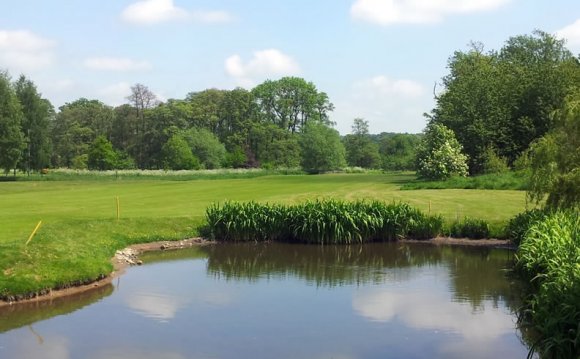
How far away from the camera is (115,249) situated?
81.3 feet

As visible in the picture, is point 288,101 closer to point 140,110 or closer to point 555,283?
point 140,110

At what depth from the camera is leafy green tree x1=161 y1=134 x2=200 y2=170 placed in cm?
9625

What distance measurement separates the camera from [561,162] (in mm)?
20062

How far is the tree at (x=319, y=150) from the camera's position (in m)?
111

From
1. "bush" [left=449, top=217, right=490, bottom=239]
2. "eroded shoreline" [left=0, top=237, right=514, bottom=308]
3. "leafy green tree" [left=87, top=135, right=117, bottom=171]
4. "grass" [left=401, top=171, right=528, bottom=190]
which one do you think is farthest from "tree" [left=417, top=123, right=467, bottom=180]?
"leafy green tree" [left=87, top=135, right=117, bottom=171]

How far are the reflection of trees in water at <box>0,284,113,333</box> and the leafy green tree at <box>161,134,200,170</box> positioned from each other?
257ft

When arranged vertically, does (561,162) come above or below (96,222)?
above

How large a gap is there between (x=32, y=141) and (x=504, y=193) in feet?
227

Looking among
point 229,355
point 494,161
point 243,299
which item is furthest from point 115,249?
point 494,161

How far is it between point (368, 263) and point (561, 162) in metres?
8.00

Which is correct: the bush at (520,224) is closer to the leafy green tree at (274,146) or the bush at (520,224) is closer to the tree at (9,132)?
the tree at (9,132)

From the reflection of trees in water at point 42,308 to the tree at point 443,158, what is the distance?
135 ft

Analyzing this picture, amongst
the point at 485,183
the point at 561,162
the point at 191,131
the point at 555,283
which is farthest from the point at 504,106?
the point at 191,131

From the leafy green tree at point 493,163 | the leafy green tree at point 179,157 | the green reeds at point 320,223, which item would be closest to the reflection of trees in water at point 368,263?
the green reeds at point 320,223
